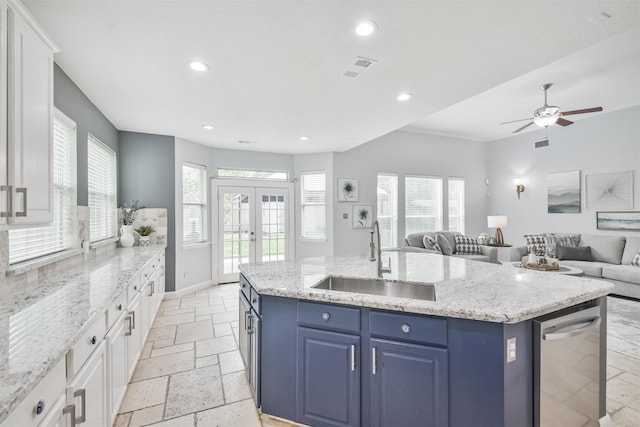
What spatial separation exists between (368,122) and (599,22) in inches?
97.8

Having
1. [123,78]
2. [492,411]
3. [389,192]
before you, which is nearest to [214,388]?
[492,411]

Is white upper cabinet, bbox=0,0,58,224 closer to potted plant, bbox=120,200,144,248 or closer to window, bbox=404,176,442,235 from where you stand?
potted plant, bbox=120,200,144,248

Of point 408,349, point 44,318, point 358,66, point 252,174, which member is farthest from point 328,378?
point 252,174

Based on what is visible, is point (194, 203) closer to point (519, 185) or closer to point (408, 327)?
point (408, 327)

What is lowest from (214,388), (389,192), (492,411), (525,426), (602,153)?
(214,388)

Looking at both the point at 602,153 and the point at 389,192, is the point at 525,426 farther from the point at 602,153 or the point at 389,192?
the point at 602,153

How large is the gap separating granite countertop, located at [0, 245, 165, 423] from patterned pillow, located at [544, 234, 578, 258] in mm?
6643

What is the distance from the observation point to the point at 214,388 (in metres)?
2.46

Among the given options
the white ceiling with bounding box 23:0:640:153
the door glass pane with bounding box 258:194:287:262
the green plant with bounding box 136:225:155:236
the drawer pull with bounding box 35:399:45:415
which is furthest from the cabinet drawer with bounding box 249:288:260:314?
the door glass pane with bounding box 258:194:287:262

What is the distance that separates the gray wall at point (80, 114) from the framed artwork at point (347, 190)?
155 inches

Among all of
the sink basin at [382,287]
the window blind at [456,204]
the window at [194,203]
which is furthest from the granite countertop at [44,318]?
the window blind at [456,204]

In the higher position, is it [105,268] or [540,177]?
[540,177]

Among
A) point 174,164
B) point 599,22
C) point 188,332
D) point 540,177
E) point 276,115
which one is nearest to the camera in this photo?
point 599,22

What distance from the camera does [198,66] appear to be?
255cm
